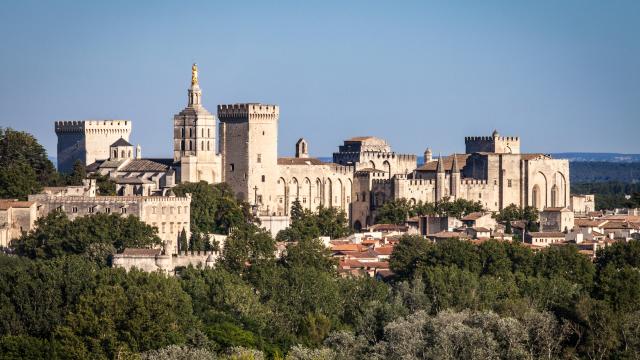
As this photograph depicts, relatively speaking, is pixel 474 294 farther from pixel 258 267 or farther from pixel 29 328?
pixel 29 328

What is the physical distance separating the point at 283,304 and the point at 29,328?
383 inches

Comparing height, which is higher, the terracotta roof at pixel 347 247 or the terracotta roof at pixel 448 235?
the terracotta roof at pixel 448 235

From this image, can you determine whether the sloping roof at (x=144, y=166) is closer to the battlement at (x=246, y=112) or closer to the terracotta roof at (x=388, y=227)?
the battlement at (x=246, y=112)

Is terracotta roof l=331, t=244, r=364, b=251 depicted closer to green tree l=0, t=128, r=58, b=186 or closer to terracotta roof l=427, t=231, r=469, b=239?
terracotta roof l=427, t=231, r=469, b=239

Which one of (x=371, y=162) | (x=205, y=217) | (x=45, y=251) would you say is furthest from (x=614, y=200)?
(x=45, y=251)

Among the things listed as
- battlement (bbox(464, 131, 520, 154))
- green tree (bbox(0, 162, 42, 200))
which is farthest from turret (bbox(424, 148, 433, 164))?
green tree (bbox(0, 162, 42, 200))

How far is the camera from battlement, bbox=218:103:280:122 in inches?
4496

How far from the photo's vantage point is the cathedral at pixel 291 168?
365ft

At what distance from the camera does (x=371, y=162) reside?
5015 inches

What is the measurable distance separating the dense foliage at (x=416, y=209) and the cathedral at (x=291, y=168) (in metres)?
2.52

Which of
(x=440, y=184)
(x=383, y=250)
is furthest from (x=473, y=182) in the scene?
(x=383, y=250)

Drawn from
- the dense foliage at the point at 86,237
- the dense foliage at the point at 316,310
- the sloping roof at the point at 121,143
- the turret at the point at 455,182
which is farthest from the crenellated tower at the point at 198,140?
the dense foliage at the point at 316,310

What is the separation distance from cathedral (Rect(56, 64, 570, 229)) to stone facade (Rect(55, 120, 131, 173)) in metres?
0.05

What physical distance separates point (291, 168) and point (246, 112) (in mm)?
4699
